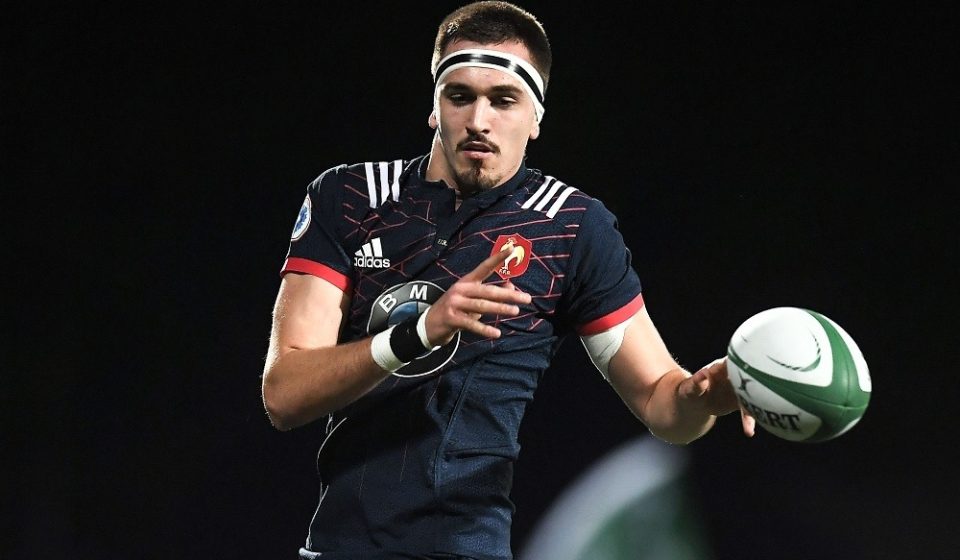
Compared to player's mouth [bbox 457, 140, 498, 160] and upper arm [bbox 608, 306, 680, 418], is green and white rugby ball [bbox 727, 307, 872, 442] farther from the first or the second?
player's mouth [bbox 457, 140, 498, 160]

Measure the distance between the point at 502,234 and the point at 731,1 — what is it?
1.89 metres

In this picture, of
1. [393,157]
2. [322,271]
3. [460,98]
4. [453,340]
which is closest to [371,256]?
[322,271]

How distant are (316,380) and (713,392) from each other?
1.93ft

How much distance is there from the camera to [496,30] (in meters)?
1.86

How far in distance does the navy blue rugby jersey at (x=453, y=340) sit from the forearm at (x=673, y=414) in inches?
5.5

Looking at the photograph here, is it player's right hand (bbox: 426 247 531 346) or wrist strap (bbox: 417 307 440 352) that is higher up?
player's right hand (bbox: 426 247 531 346)

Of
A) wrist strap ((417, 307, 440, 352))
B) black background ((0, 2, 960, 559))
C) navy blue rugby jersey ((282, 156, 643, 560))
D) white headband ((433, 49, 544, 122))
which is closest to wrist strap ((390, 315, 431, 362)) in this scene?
wrist strap ((417, 307, 440, 352))

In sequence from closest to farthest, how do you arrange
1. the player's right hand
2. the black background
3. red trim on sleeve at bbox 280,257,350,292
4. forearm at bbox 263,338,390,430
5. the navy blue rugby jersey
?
the player's right hand < forearm at bbox 263,338,390,430 < the navy blue rugby jersey < red trim on sleeve at bbox 280,257,350,292 < the black background

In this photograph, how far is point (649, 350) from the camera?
5.91 feet

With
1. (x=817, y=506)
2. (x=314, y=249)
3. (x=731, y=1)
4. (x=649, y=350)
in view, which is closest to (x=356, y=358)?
(x=314, y=249)

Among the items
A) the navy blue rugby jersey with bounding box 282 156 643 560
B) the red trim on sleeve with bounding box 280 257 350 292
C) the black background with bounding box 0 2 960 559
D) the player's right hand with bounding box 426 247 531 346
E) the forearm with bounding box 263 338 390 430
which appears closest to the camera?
the player's right hand with bounding box 426 247 531 346

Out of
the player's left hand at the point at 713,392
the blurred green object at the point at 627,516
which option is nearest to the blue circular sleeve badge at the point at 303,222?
the player's left hand at the point at 713,392

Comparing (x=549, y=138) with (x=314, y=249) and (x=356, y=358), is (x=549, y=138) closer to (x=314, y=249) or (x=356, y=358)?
(x=314, y=249)

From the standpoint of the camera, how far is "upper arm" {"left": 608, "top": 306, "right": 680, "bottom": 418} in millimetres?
1787
